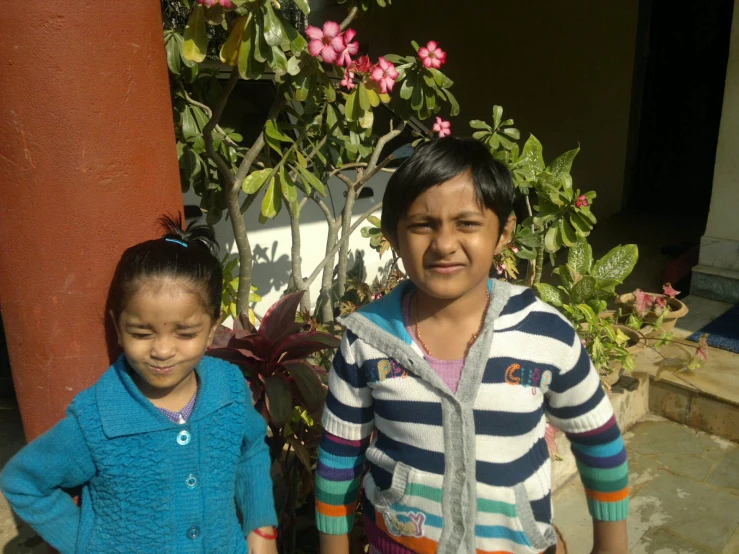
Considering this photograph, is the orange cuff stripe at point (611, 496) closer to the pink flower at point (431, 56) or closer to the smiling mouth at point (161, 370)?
the smiling mouth at point (161, 370)

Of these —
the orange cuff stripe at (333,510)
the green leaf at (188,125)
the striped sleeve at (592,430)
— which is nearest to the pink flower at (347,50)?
the green leaf at (188,125)

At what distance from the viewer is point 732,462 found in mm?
3189

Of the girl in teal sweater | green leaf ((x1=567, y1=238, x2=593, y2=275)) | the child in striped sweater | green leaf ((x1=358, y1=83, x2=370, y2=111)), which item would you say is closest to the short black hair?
the child in striped sweater

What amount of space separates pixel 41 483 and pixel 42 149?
2.54ft

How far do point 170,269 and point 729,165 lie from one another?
4343mm

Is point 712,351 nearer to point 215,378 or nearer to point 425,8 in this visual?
point 215,378

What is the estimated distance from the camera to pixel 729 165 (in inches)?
178

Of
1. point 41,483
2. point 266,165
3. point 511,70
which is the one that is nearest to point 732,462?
point 266,165

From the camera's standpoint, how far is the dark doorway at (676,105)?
6059mm

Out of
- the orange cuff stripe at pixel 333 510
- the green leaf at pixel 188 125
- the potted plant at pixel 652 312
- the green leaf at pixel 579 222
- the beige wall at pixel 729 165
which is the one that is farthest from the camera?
the beige wall at pixel 729 165

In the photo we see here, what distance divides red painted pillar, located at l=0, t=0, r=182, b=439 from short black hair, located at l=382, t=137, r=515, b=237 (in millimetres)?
723

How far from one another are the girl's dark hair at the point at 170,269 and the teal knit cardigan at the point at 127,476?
18 centimetres

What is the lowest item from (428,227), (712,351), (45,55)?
(712,351)

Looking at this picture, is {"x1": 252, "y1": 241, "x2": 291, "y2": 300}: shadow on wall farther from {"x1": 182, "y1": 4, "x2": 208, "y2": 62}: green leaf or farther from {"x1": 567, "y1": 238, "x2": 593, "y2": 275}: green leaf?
{"x1": 182, "y1": 4, "x2": 208, "y2": 62}: green leaf
